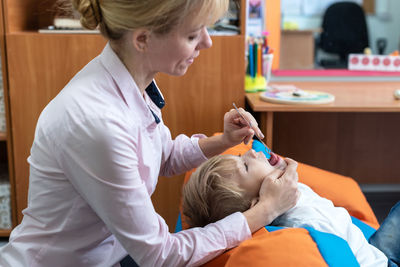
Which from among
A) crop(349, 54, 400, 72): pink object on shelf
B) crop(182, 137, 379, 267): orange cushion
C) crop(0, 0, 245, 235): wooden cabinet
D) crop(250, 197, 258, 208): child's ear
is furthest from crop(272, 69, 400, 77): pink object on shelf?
crop(182, 137, 379, 267): orange cushion

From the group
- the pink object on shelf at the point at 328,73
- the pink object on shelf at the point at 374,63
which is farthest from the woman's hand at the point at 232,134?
the pink object on shelf at the point at 374,63

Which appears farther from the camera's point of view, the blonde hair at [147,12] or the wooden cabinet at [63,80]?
the wooden cabinet at [63,80]

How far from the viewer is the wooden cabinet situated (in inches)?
84.2

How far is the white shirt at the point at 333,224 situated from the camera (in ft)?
4.33

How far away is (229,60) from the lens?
218 cm

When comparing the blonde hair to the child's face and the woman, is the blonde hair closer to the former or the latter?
the woman

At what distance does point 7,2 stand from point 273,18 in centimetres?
143

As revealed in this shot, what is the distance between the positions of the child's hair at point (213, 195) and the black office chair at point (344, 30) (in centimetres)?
177

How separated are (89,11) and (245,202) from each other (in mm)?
639

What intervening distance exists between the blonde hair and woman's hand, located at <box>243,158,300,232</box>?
432 millimetres

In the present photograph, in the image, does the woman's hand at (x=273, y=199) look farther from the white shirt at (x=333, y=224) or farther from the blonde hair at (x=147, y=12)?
the blonde hair at (x=147, y=12)

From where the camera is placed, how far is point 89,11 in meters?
1.04

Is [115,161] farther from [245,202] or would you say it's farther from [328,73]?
[328,73]

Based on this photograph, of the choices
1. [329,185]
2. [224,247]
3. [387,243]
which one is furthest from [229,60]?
[224,247]
